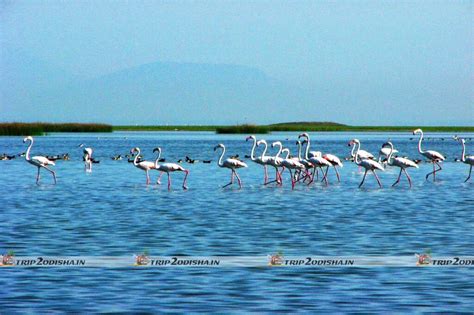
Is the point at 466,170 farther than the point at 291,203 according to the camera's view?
Yes

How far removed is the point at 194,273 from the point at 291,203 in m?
12.6

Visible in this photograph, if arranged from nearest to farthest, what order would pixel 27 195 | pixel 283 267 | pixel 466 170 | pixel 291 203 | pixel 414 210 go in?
pixel 283 267
pixel 414 210
pixel 291 203
pixel 27 195
pixel 466 170

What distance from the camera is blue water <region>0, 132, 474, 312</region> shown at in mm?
11195

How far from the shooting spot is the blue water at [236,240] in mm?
11195

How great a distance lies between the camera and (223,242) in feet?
53.9

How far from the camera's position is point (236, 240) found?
16.8 metres

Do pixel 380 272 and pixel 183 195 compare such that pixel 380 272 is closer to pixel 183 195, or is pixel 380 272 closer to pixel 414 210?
pixel 414 210

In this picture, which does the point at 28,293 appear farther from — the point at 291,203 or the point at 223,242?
the point at 291,203

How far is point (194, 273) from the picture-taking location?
12969 millimetres

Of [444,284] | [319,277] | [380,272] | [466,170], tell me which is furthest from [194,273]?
[466,170]

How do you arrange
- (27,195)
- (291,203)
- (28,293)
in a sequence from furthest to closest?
1. (27,195)
2. (291,203)
3. (28,293)

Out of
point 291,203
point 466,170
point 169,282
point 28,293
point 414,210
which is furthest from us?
point 466,170

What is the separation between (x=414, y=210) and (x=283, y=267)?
1052cm

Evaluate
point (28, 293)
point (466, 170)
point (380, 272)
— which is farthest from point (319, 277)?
point (466, 170)
